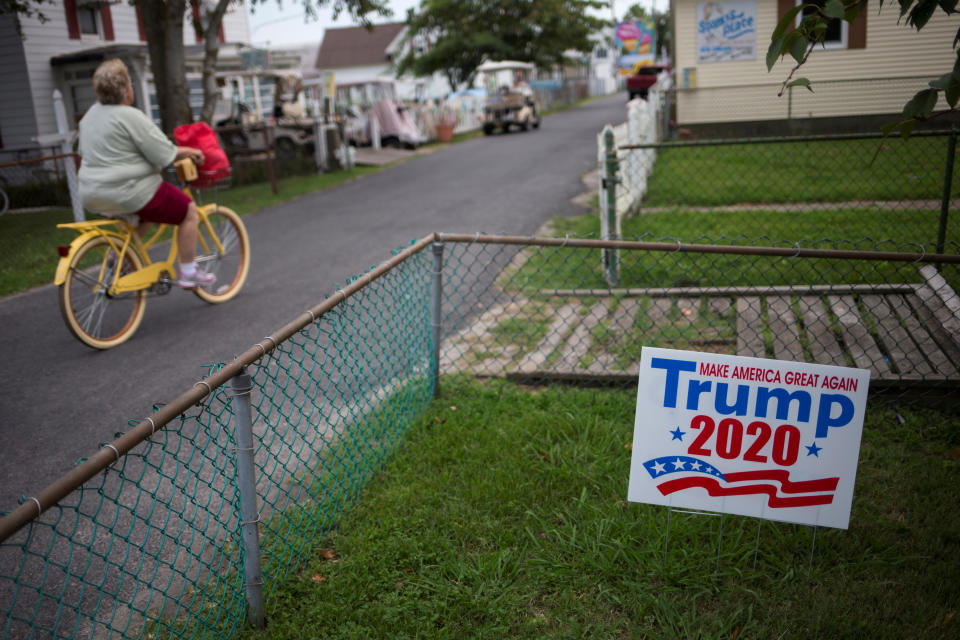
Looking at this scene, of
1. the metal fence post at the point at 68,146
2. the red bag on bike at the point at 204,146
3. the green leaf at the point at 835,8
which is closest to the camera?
the green leaf at the point at 835,8

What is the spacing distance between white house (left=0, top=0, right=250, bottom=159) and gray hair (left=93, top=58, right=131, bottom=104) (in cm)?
1589

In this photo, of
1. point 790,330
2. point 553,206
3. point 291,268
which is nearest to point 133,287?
point 291,268

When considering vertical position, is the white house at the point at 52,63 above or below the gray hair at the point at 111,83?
above

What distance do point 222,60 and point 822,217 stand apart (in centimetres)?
1902

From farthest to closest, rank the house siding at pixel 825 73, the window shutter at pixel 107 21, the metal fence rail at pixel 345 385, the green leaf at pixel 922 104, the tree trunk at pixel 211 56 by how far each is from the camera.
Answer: the window shutter at pixel 107 21 < the house siding at pixel 825 73 < the tree trunk at pixel 211 56 < the metal fence rail at pixel 345 385 < the green leaf at pixel 922 104

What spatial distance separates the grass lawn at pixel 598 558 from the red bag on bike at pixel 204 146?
11.5 feet

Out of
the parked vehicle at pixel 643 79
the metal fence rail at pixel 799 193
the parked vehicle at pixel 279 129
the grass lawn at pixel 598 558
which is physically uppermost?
the parked vehicle at pixel 643 79

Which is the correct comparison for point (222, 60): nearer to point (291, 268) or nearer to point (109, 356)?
point (291, 268)

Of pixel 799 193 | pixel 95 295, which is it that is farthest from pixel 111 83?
pixel 799 193

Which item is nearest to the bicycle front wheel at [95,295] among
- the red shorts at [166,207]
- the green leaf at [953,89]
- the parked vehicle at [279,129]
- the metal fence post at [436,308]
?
the red shorts at [166,207]

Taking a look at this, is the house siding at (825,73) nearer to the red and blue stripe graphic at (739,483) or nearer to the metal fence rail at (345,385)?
the metal fence rail at (345,385)

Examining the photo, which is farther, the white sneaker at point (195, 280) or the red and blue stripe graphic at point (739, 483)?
the white sneaker at point (195, 280)

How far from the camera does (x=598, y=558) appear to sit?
3.16 metres

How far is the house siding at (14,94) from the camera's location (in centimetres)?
1941
